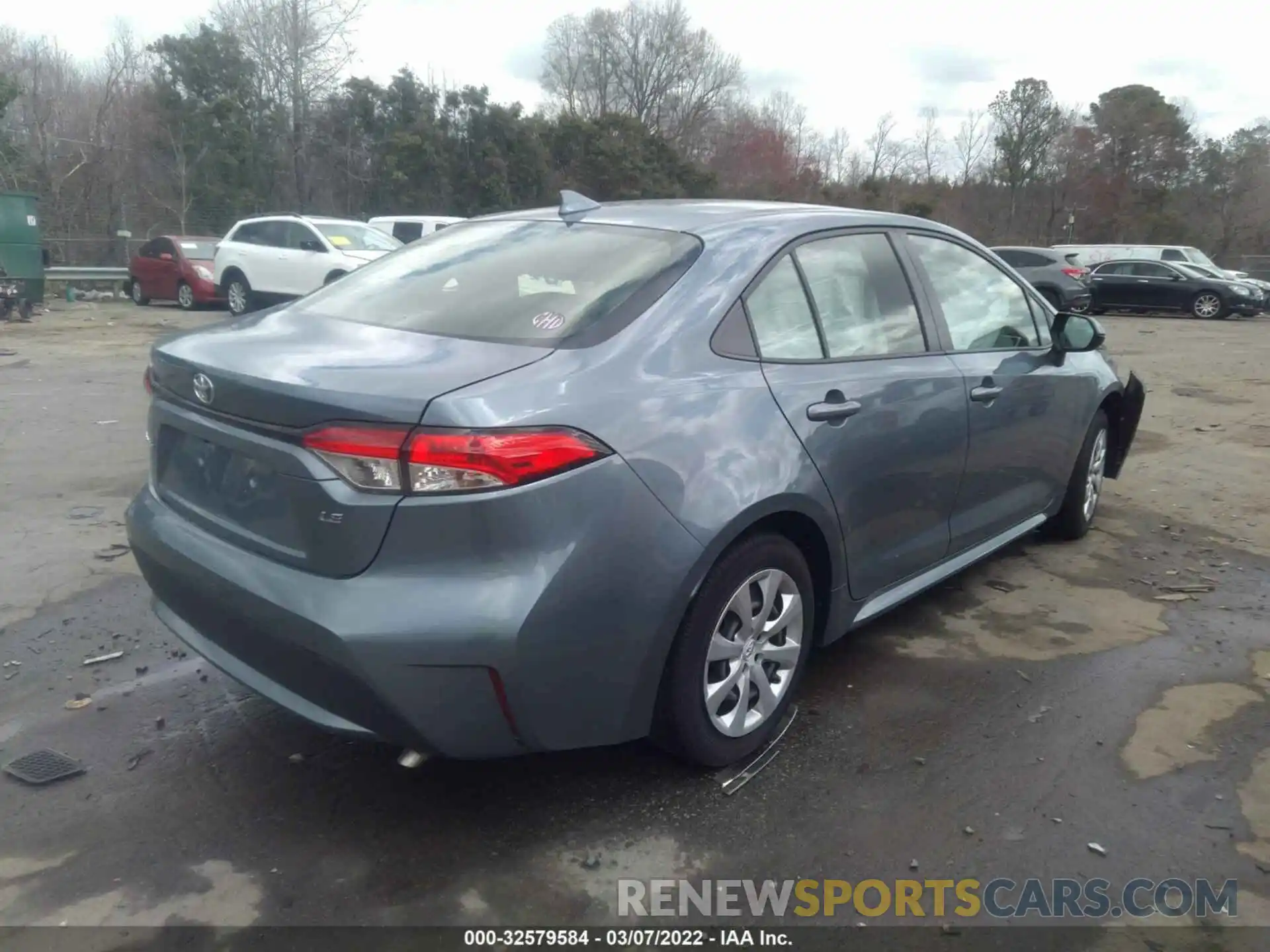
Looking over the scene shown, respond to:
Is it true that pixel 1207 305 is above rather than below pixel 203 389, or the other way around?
below

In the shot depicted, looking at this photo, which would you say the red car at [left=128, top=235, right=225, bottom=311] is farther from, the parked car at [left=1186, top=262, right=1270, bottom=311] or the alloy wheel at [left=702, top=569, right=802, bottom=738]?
the parked car at [left=1186, top=262, right=1270, bottom=311]

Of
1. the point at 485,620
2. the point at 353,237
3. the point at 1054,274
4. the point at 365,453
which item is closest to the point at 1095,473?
the point at 485,620

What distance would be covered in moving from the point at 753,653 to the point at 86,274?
79.1 feet

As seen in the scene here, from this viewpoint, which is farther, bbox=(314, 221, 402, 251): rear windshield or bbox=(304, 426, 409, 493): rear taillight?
bbox=(314, 221, 402, 251): rear windshield

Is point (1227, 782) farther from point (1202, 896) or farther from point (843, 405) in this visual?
point (843, 405)

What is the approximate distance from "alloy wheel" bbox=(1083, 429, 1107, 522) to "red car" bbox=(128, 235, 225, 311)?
56.6 ft

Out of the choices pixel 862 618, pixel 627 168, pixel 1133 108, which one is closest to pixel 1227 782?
pixel 862 618

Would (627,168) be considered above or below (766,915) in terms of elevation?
above

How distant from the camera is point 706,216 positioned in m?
3.45

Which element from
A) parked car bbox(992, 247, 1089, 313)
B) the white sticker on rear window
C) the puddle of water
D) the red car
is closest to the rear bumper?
the white sticker on rear window

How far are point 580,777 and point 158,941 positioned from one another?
3.95 ft

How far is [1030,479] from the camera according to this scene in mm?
4582

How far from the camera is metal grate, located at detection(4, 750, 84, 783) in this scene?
307 centimetres

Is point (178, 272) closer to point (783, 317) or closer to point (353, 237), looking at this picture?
point (353, 237)
